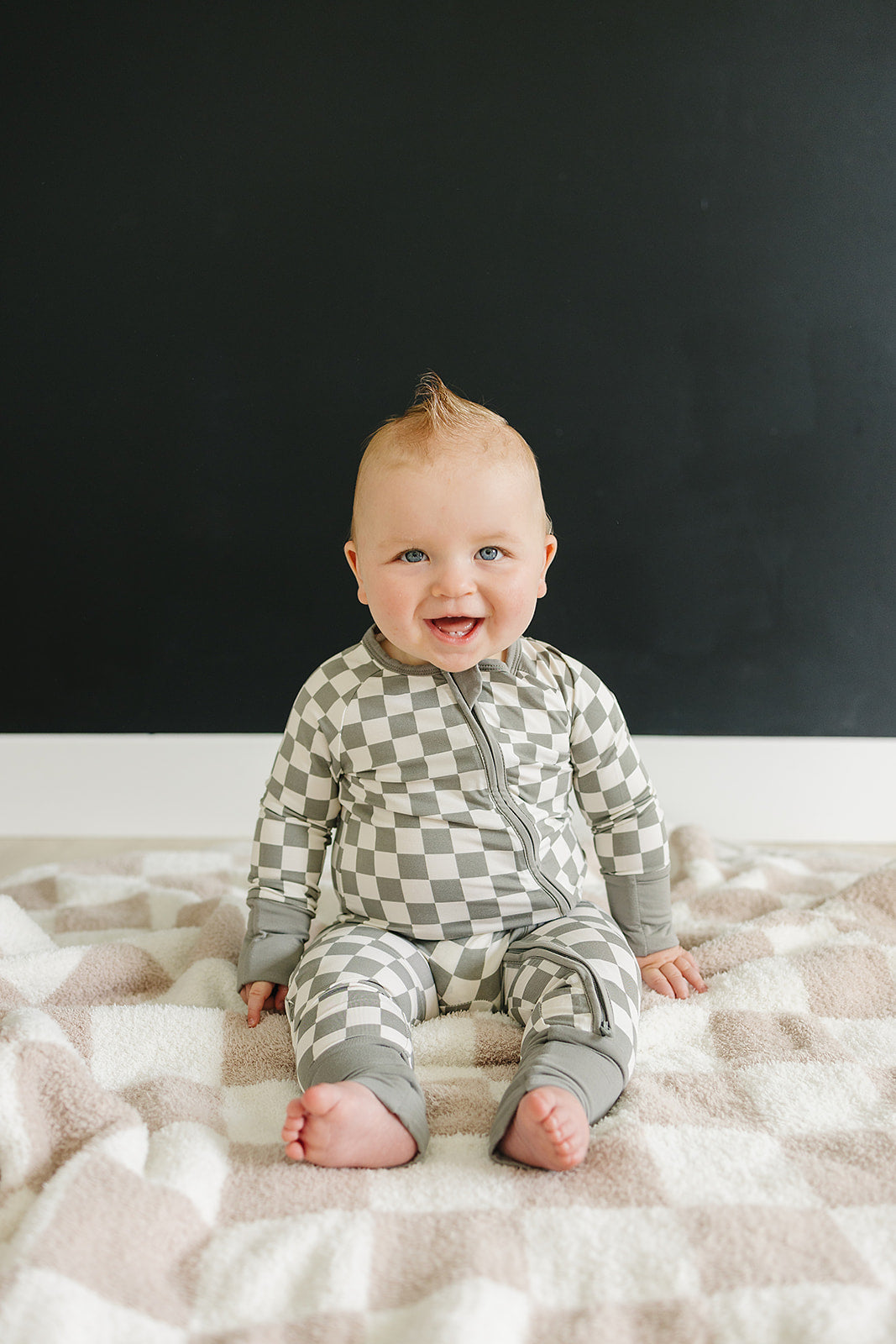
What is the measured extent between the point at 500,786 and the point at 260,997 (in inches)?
12.6

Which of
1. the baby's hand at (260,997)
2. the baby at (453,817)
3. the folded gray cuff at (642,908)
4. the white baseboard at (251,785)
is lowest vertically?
the white baseboard at (251,785)

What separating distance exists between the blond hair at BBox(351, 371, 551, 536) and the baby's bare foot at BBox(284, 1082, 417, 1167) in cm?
54

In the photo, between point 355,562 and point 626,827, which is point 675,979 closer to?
point 626,827

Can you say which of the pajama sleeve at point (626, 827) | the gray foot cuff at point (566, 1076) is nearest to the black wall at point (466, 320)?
the pajama sleeve at point (626, 827)

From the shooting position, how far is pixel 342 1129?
0.76 meters

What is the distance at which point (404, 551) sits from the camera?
97 centimetres

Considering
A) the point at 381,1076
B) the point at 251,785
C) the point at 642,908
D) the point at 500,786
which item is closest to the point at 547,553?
the point at 500,786

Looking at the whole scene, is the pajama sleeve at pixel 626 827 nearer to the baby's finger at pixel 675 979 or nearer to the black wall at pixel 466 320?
the baby's finger at pixel 675 979

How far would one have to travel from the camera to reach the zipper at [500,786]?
41.0 inches

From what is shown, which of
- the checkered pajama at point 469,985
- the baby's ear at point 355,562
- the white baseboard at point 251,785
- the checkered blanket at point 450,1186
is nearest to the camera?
the checkered blanket at point 450,1186

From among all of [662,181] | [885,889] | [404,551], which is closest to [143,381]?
[662,181]

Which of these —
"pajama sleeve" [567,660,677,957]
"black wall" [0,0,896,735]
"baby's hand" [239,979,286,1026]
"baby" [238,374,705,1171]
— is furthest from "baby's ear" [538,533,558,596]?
"black wall" [0,0,896,735]

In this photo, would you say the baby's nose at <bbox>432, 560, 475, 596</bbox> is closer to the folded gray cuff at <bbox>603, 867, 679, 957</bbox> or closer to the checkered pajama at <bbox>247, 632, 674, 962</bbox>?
the checkered pajama at <bbox>247, 632, 674, 962</bbox>

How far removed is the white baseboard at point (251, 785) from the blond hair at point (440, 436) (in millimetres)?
1058
